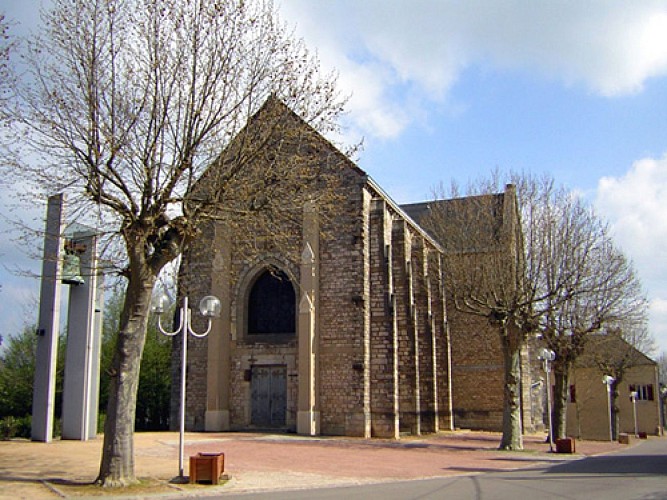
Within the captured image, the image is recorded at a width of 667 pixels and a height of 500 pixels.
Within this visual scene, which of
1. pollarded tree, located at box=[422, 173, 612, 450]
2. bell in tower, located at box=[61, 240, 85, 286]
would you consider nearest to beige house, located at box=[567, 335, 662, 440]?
pollarded tree, located at box=[422, 173, 612, 450]

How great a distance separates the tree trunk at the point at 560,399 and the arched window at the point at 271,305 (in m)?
11.4

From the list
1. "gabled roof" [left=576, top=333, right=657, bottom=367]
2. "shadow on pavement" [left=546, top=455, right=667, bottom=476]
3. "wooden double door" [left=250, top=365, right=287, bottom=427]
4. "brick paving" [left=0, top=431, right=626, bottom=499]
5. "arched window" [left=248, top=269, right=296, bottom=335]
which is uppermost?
"arched window" [left=248, top=269, right=296, bottom=335]

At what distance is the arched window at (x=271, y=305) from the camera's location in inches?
1057

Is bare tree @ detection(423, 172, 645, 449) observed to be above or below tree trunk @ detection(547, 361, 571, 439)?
above

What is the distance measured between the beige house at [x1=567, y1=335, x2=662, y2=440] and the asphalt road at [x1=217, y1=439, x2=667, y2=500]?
19.0 m

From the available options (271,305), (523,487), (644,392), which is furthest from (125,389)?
(644,392)

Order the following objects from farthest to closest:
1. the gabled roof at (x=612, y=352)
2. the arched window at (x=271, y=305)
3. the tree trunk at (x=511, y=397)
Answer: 1. the gabled roof at (x=612, y=352)
2. the arched window at (x=271, y=305)
3. the tree trunk at (x=511, y=397)

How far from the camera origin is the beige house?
4084 cm

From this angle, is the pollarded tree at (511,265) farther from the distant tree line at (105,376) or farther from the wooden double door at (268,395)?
the distant tree line at (105,376)

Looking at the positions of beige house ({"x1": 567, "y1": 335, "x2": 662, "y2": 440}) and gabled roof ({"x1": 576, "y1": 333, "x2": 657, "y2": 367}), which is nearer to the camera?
gabled roof ({"x1": 576, "y1": 333, "x2": 657, "y2": 367})

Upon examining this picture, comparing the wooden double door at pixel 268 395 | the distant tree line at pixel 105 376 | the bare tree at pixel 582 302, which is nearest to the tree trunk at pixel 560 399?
the bare tree at pixel 582 302

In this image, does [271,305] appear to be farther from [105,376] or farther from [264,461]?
[264,461]

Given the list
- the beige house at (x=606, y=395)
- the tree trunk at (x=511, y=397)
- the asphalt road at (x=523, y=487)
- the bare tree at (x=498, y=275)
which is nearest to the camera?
the asphalt road at (x=523, y=487)

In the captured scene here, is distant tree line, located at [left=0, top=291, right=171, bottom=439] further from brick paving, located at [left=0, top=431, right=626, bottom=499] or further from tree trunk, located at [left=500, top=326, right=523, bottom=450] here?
tree trunk, located at [left=500, top=326, right=523, bottom=450]
